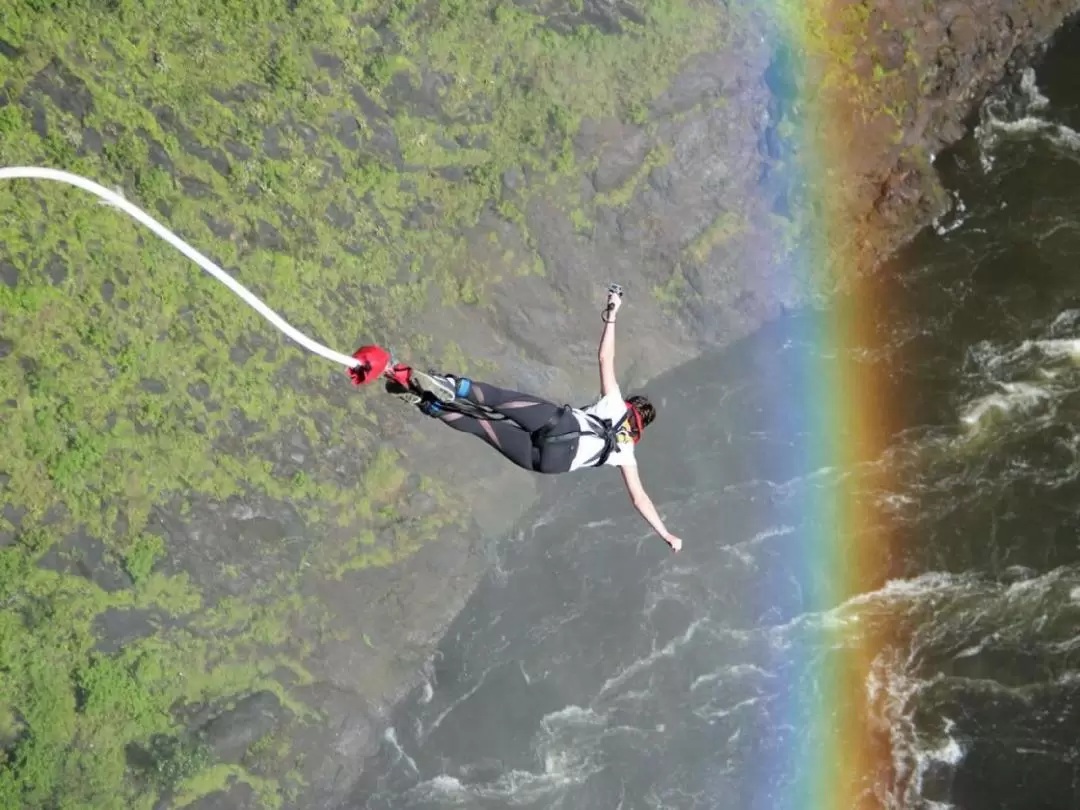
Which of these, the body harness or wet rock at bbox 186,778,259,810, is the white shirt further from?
wet rock at bbox 186,778,259,810

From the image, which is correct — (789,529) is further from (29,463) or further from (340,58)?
(29,463)

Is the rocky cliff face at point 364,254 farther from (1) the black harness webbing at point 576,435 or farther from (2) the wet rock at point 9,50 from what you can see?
(1) the black harness webbing at point 576,435

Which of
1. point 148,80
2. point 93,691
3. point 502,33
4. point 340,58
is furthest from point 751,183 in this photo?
point 93,691

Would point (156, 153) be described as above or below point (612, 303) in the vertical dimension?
above

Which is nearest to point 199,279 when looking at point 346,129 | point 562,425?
point 346,129

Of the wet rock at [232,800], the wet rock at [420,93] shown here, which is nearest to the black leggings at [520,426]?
the wet rock at [420,93]

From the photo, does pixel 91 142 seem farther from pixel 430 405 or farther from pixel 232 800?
pixel 232 800
